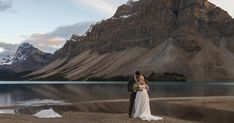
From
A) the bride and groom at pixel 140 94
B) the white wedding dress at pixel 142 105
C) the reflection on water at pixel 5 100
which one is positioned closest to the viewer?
the white wedding dress at pixel 142 105

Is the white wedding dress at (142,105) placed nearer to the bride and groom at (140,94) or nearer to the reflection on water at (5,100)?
the bride and groom at (140,94)

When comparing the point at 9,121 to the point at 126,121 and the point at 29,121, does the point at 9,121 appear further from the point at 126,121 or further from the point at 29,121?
the point at 126,121

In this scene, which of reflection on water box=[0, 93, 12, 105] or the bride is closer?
the bride

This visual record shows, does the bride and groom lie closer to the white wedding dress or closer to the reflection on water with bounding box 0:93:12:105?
the white wedding dress

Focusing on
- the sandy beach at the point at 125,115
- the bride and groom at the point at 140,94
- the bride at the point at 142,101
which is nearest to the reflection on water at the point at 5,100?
the sandy beach at the point at 125,115

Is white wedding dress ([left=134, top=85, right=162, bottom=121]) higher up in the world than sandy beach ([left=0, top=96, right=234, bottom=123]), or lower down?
higher up

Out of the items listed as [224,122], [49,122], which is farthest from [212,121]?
[49,122]

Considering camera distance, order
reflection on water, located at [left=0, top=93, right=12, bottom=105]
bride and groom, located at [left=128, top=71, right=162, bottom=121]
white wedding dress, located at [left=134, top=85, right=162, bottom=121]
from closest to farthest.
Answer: white wedding dress, located at [left=134, top=85, right=162, bottom=121]
bride and groom, located at [left=128, top=71, right=162, bottom=121]
reflection on water, located at [left=0, top=93, right=12, bottom=105]

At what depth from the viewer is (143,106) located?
35.2 meters

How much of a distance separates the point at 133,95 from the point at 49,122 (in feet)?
24.7

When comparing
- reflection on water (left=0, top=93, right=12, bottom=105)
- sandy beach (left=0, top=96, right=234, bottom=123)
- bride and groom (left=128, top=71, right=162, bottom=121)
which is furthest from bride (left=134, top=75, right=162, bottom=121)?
reflection on water (left=0, top=93, right=12, bottom=105)

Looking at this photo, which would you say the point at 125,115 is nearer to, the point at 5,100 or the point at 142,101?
the point at 142,101

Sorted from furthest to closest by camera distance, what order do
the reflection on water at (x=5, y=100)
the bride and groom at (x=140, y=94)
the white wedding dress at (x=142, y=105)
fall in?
1. the reflection on water at (x=5, y=100)
2. the bride and groom at (x=140, y=94)
3. the white wedding dress at (x=142, y=105)

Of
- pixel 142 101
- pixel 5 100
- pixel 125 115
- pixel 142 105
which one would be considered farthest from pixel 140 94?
pixel 5 100
